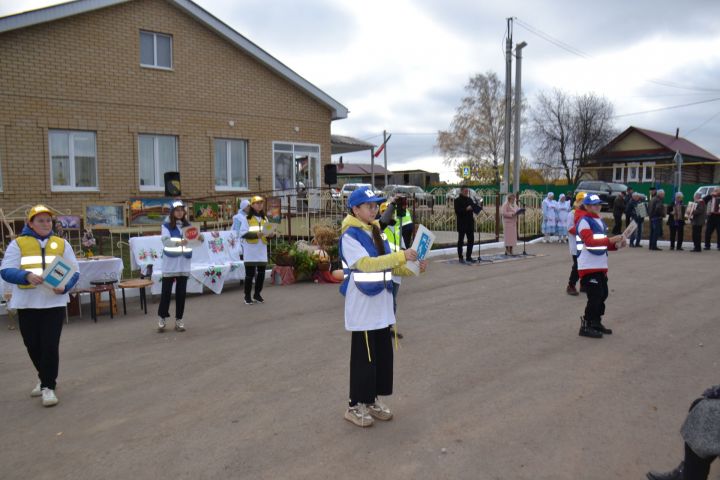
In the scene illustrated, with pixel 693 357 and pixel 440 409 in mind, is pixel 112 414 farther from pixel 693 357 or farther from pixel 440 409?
pixel 693 357

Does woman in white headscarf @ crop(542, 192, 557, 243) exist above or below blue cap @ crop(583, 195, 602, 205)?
below

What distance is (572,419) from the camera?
4.73 metres

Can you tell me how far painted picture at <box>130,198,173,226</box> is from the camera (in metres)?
16.6

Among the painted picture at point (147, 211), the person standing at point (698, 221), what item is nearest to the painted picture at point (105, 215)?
the painted picture at point (147, 211)

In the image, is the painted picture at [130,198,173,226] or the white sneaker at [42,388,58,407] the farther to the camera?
the painted picture at [130,198,173,226]

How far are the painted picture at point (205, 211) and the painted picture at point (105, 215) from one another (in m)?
2.55

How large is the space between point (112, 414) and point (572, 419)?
3966 mm

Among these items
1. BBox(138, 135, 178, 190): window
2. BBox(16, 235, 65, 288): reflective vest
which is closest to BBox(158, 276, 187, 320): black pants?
BBox(16, 235, 65, 288): reflective vest

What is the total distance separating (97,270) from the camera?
364 inches

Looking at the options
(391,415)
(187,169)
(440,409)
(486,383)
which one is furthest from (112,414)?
(187,169)

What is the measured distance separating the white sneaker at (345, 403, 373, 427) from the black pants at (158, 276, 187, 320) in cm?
412

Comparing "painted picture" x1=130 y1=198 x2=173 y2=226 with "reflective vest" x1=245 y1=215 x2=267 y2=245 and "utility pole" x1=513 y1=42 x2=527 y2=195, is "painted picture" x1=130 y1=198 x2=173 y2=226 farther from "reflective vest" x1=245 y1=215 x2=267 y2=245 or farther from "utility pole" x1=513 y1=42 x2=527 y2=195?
"utility pole" x1=513 y1=42 x2=527 y2=195

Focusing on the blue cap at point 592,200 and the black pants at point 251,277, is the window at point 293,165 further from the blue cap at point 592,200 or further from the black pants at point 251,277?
the blue cap at point 592,200

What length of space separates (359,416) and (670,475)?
2247 millimetres
